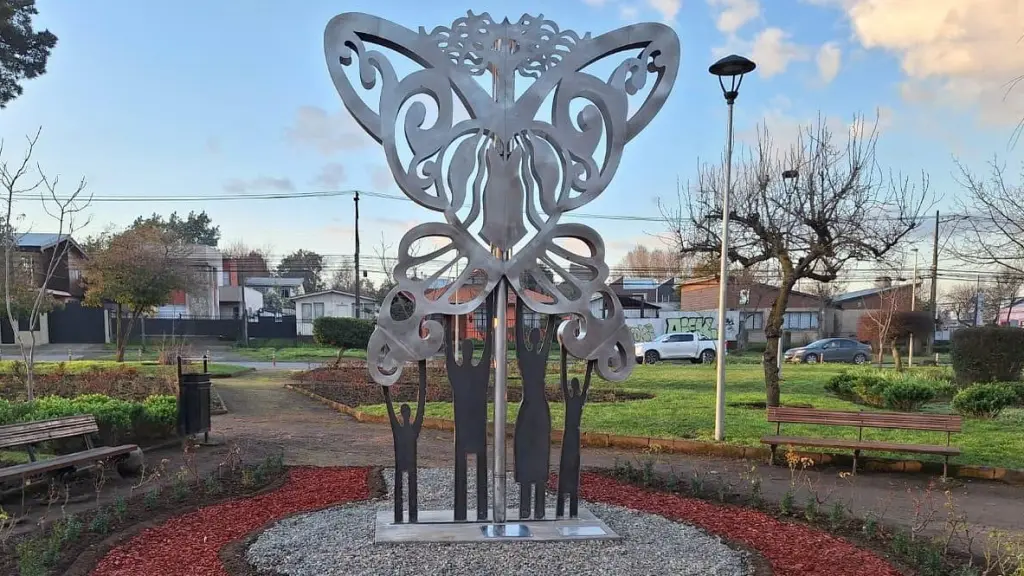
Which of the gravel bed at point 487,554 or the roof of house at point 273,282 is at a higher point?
the roof of house at point 273,282

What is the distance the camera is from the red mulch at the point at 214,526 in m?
4.45

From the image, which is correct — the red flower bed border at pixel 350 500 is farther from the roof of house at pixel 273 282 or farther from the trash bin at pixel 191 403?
the roof of house at pixel 273 282

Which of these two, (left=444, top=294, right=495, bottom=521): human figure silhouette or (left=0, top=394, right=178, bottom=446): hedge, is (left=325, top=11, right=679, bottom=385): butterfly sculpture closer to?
(left=444, top=294, right=495, bottom=521): human figure silhouette

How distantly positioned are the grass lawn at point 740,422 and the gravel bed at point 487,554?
454cm

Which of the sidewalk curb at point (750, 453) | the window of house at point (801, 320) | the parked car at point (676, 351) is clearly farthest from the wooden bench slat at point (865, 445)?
the window of house at point (801, 320)

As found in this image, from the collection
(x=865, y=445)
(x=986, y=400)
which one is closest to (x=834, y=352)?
(x=986, y=400)

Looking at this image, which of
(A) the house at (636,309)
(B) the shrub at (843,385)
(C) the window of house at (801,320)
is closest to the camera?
(B) the shrub at (843,385)

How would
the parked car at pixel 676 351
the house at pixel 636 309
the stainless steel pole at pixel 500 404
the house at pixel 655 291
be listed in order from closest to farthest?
the stainless steel pole at pixel 500 404, the parked car at pixel 676 351, the house at pixel 636 309, the house at pixel 655 291

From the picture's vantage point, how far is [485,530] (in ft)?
16.5

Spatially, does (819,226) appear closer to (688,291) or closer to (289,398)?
(289,398)

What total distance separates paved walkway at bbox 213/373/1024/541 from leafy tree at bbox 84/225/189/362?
1329cm

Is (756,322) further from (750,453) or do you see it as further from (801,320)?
(750,453)

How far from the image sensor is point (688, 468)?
8250 mm

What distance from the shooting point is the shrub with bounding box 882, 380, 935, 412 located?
12875mm
